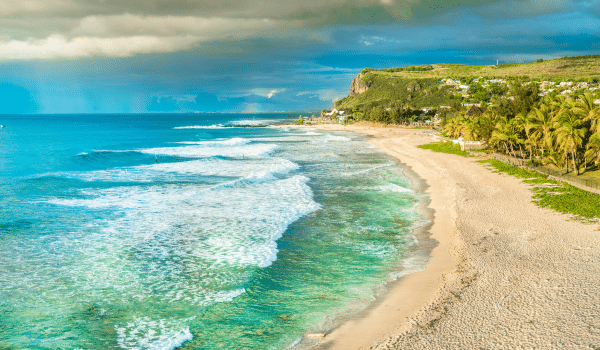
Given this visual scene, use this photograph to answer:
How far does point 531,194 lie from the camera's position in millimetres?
22859

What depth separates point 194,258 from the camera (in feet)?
52.0

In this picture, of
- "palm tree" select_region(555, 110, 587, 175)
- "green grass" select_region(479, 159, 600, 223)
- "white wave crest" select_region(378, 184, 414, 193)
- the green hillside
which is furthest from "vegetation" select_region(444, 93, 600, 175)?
the green hillside

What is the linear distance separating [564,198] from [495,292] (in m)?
13.0

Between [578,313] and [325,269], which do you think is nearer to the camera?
[578,313]

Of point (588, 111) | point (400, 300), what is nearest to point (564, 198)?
point (588, 111)

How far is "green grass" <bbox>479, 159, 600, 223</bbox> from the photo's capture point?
1825cm

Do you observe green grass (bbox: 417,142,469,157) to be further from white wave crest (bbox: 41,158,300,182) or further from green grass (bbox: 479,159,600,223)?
white wave crest (bbox: 41,158,300,182)

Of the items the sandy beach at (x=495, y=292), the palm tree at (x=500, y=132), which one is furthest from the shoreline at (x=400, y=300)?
the palm tree at (x=500, y=132)

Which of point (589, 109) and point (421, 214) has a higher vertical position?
point (589, 109)

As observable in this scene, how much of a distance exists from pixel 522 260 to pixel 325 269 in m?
7.00

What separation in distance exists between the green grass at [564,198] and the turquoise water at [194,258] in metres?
7.01

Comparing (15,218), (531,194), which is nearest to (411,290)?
(531,194)

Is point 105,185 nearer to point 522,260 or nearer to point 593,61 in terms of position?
point 522,260

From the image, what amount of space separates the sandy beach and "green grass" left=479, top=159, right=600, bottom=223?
30.6 inches
